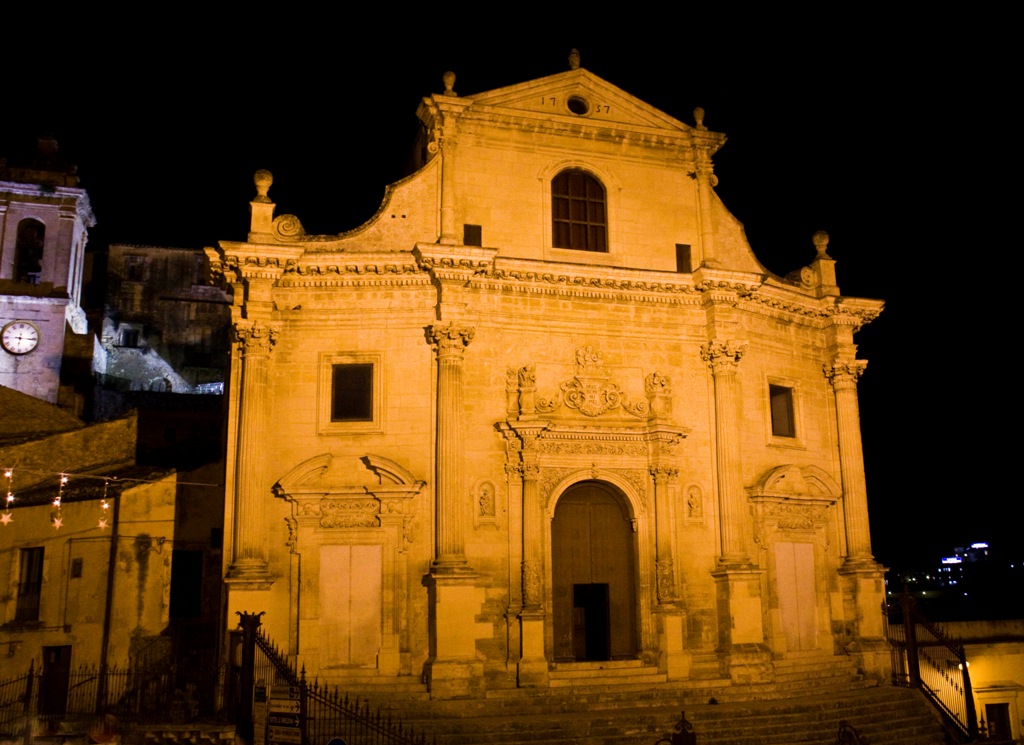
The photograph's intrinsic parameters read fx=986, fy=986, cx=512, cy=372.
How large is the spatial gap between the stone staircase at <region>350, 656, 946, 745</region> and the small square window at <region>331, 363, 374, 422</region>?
5236 mm

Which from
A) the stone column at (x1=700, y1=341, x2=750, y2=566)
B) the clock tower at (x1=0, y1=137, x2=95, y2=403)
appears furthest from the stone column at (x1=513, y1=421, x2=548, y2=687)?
the clock tower at (x1=0, y1=137, x2=95, y2=403)

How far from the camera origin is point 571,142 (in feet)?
70.6

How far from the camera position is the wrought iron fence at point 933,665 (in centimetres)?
1952

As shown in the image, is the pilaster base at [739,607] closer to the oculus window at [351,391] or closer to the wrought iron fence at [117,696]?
the oculus window at [351,391]

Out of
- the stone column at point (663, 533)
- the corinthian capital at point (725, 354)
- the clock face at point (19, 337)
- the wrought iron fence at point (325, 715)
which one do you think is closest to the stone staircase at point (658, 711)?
the wrought iron fence at point (325, 715)

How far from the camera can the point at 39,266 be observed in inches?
1607

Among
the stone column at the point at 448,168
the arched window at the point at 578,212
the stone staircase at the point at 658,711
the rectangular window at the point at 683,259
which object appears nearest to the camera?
the stone staircase at the point at 658,711

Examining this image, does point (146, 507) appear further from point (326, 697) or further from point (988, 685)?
point (988, 685)

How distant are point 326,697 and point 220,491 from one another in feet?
24.6

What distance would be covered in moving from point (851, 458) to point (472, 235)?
32.5ft

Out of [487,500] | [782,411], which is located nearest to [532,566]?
[487,500]

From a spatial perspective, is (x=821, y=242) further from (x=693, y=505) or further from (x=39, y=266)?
(x=39, y=266)

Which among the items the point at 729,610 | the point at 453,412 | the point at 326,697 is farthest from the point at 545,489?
the point at 326,697

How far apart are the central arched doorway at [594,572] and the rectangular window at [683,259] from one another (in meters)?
5.12
